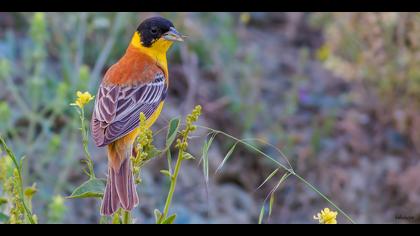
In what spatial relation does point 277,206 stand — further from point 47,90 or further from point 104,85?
point 104,85

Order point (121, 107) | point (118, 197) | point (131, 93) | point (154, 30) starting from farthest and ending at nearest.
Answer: point (154, 30)
point (131, 93)
point (121, 107)
point (118, 197)

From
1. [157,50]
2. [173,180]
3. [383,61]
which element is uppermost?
[383,61]

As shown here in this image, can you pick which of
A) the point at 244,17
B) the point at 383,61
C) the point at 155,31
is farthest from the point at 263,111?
the point at 155,31

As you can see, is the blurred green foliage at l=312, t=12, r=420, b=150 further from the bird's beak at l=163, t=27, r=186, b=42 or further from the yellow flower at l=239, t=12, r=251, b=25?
the bird's beak at l=163, t=27, r=186, b=42

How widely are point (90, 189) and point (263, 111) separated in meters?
4.23

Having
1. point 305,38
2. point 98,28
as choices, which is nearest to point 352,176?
point 305,38

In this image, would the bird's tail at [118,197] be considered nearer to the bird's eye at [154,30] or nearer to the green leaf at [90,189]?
the green leaf at [90,189]

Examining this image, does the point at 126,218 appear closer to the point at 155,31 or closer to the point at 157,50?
the point at 155,31

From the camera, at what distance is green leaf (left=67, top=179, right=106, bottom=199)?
1978 mm

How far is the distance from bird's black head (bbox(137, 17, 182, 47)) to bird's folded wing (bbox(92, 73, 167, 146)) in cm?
19

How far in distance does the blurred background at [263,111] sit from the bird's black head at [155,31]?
1600 millimetres

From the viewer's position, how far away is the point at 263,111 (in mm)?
6211

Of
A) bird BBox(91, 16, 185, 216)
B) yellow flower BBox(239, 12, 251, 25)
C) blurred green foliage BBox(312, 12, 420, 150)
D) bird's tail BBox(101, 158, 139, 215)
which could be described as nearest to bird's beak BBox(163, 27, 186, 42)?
bird BBox(91, 16, 185, 216)
